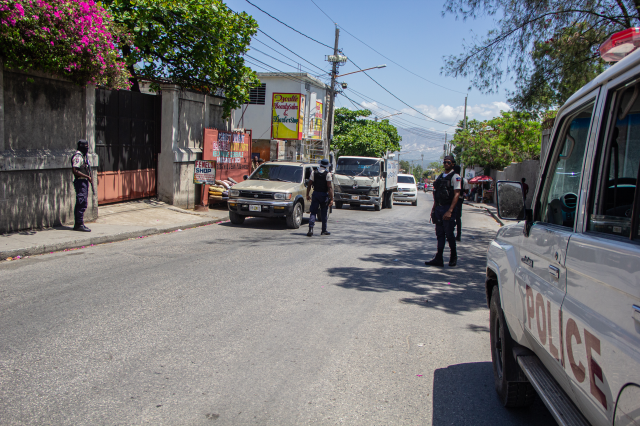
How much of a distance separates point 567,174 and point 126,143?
12.8 metres

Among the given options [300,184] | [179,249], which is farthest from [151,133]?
[179,249]

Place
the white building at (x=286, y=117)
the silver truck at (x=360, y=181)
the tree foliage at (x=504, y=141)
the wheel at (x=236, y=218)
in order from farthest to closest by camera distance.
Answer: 1. the tree foliage at (x=504, y=141)
2. the white building at (x=286, y=117)
3. the silver truck at (x=360, y=181)
4. the wheel at (x=236, y=218)

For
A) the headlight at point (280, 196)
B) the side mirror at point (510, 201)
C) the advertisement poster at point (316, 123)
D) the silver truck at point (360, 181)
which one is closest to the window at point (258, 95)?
the advertisement poster at point (316, 123)

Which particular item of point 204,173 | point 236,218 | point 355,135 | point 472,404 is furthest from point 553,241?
point 355,135

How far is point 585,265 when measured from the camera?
218 centimetres

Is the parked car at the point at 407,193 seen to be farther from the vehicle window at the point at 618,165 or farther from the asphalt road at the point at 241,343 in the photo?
the vehicle window at the point at 618,165

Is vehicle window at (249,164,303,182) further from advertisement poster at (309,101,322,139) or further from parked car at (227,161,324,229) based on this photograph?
advertisement poster at (309,101,322,139)

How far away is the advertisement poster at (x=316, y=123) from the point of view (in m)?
39.8

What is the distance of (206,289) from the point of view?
6469 millimetres

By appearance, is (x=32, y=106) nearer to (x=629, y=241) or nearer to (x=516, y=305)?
(x=516, y=305)

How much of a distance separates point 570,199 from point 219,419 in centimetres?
252

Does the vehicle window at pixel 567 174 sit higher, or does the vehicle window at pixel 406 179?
the vehicle window at pixel 567 174

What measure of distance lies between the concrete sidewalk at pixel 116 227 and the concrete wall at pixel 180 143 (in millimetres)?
634

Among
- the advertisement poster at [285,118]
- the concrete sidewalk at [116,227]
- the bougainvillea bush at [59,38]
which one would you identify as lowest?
the concrete sidewalk at [116,227]
